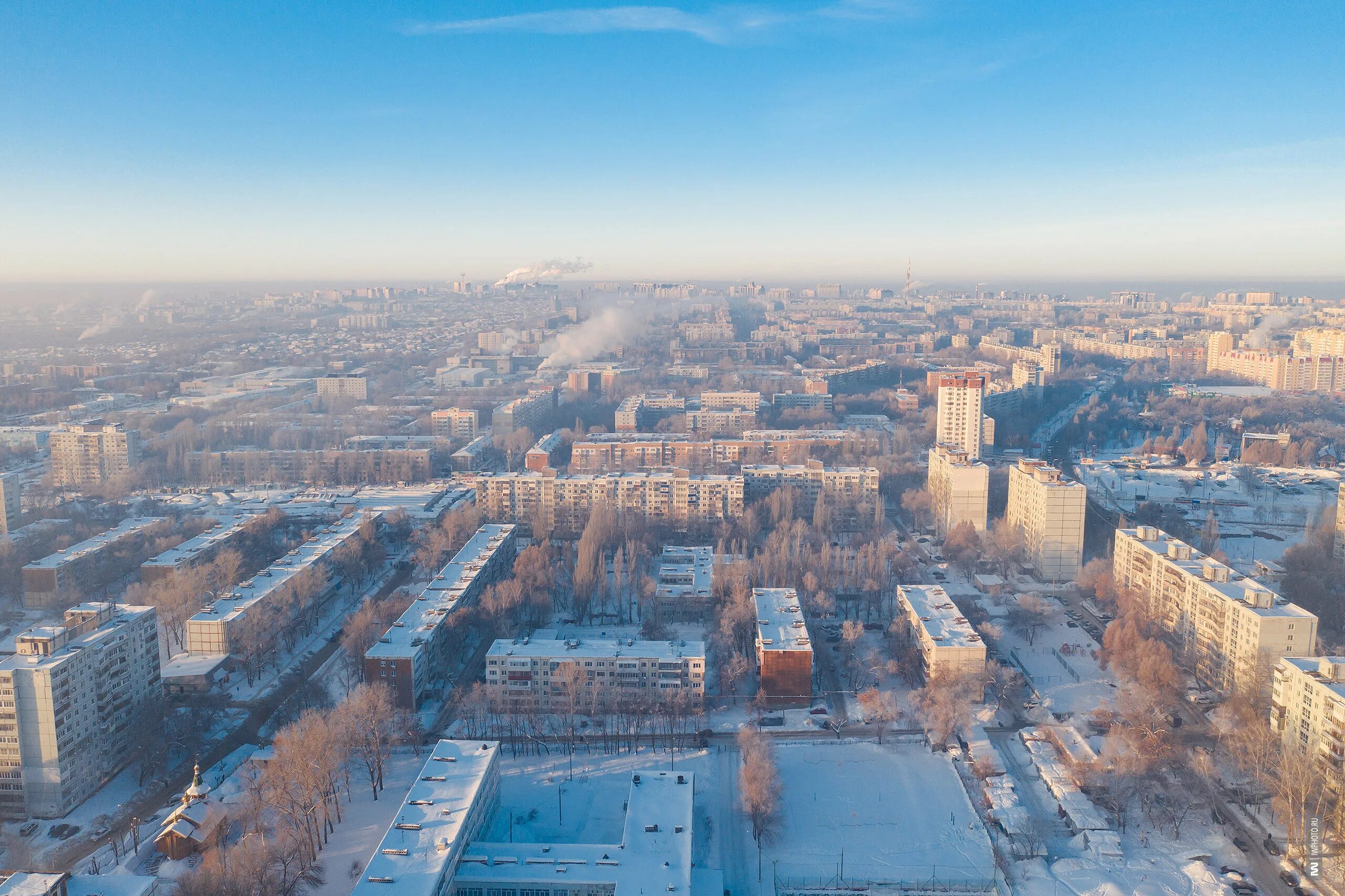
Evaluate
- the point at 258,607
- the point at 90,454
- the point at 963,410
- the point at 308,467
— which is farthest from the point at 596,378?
the point at 258,607

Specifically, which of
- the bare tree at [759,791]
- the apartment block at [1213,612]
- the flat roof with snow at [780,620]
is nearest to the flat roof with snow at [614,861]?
the bare tree at [759,791]

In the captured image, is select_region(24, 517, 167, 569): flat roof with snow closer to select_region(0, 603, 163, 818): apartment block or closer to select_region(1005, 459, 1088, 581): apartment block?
select_region(0, 603, 163, 818): apartment block

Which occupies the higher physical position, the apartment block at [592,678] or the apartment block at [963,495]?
the apartment block at [963,495]

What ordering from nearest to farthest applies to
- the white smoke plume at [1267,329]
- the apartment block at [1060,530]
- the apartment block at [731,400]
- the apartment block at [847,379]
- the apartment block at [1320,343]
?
the apartment block at [1060,530] → the apartment block at [731,400] → the apartment block at [847,379] → the apartment block at [1320,343] → the white smoke plume at [1267,329]

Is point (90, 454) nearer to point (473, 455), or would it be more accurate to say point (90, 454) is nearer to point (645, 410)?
point (473, 455)

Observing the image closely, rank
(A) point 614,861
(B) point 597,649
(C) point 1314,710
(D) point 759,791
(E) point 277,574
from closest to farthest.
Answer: (A) point 614,861
(D) point 759,791
(C) point 1314,710
(B) point 597,649
(E) point 277,574

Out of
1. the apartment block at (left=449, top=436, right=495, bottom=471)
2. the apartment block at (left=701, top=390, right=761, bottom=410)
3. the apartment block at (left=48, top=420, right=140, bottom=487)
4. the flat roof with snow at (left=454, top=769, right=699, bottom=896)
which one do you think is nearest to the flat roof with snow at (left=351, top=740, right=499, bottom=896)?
the flat roof with snow at (left=454, top=769, right=699, bottom=896)

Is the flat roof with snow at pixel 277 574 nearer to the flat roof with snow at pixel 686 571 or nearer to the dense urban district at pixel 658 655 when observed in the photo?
the dense urban district at pixel 658 655
